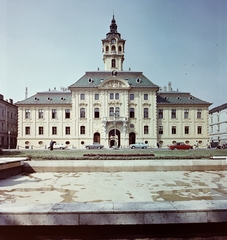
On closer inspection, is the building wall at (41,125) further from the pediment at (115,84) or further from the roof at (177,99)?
the roof at (177,99)

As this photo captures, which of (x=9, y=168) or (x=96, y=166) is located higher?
(x=9, y=168)

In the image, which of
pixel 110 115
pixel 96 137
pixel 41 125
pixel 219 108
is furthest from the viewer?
pixel 219 108

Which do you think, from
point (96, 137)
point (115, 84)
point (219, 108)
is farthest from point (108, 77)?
point (219, 108)

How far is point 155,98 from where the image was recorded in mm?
49188

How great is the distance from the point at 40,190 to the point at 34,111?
42.2m

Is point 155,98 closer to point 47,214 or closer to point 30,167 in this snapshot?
point 30,167

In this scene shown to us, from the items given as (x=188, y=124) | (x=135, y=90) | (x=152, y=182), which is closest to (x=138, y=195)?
(x=152, y=182)

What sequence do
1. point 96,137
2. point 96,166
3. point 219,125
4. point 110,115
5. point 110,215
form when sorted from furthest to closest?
point 219,125 < point 96,137 < point 110,115 < point 96,166 < point 110,215

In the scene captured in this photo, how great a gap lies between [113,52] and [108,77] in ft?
41.8

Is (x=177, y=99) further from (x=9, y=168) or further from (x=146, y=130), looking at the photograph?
(x=9, y=168)

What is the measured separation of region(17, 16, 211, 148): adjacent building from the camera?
4812 centimetres

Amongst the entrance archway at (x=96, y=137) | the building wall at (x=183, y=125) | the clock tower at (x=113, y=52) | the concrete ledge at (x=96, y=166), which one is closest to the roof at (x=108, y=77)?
the building wall at (x=183, y=125)


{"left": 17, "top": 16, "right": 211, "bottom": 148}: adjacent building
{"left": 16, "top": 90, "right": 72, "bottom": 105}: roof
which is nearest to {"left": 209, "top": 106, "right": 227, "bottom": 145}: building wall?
{"left": 17, "top": 16, "right": 211, "bottom": 148}: adjacent building

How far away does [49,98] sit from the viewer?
5034cm
